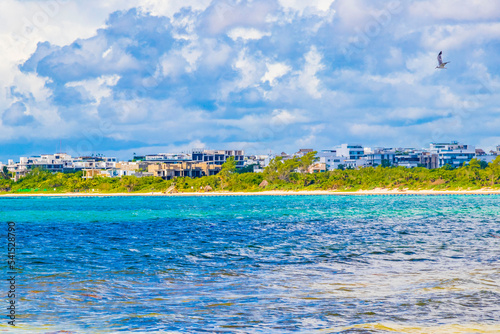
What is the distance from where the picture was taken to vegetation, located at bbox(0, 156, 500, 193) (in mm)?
137750

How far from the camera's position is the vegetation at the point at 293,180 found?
13775cm

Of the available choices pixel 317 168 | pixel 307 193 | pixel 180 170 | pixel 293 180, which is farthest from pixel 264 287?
pixel 180 170

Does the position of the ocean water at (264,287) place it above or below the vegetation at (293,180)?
below

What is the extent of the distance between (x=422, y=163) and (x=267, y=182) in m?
64.7

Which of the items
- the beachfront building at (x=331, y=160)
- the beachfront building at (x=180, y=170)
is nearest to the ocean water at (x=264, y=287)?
the beachfront building at (x=180, y=170)

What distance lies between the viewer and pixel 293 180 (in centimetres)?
15800

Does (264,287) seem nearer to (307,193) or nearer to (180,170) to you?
(307,193)

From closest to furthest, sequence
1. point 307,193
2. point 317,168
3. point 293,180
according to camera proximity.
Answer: point 307,193 < point 293,180 < point 317,168

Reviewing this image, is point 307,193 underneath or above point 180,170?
underneath

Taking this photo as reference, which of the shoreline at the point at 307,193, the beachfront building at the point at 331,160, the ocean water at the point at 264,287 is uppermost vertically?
the beachfront building at the point at 331,160

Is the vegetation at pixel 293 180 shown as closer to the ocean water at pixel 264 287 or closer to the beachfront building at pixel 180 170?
the beachfront building at pixel 180 170

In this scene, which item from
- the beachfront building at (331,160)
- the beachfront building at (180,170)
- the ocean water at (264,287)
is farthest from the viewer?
the beachfront building at (331,160)

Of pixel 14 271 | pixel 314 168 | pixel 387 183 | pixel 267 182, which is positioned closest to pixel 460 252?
pixel 14 271

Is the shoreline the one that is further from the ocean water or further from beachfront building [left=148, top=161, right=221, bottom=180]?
the ocean water
